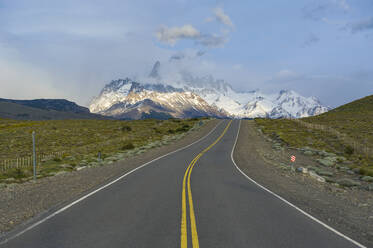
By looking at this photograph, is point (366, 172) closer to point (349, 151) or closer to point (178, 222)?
point (349, 151)

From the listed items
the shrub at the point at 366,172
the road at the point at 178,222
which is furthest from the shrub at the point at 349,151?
the road at the point at 178,222

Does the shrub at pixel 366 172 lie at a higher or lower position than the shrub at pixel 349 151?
lower

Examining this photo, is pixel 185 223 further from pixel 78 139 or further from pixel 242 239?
pixel 78 139

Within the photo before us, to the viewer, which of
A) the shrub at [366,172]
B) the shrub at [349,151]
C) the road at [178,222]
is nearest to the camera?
the road at [178,222]

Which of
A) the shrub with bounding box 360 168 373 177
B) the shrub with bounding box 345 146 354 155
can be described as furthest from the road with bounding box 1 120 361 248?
the shrub with bounding box 345 146 354 155

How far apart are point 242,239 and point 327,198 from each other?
787cm

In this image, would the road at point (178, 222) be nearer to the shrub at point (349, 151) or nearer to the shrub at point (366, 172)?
the shrub at point (366, 172)

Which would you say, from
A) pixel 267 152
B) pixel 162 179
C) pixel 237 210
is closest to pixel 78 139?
pixel 267 152

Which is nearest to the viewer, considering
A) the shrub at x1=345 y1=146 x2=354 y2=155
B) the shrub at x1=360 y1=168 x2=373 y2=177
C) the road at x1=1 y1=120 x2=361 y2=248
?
the road at x1=1 y1=120 x2=361 y2=248

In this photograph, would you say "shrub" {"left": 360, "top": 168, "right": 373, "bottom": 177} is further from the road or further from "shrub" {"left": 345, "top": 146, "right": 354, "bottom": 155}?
the road

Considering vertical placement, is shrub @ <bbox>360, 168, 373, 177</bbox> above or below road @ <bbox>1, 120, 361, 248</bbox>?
below

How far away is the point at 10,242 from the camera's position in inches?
253

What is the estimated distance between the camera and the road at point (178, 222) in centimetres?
657

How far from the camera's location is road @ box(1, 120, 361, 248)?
6574 mm
